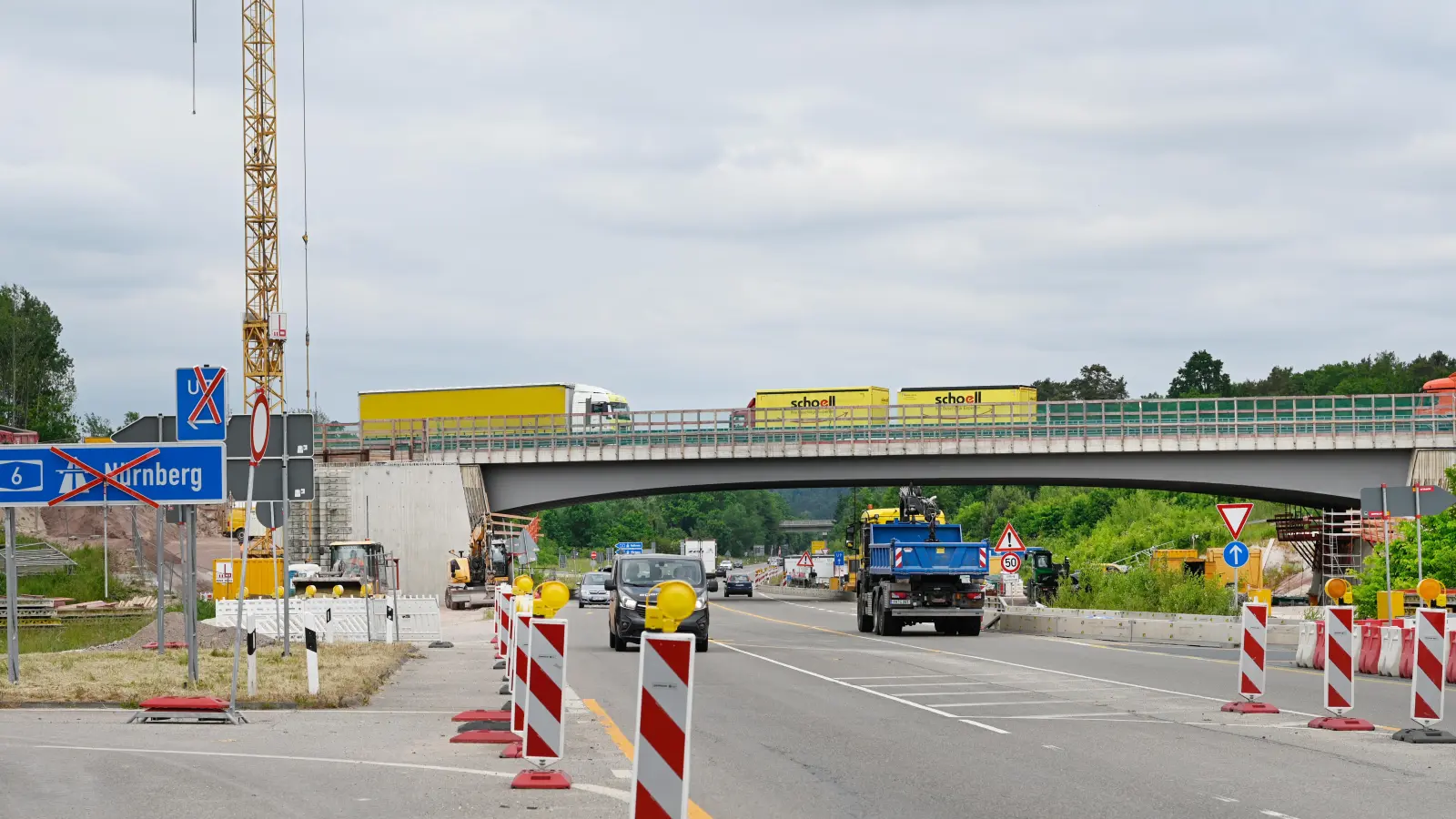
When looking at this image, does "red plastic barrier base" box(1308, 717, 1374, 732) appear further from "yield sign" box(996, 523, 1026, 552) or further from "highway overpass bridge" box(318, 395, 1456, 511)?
"highway overpass bridge" box(318, 395, 1456, 511)

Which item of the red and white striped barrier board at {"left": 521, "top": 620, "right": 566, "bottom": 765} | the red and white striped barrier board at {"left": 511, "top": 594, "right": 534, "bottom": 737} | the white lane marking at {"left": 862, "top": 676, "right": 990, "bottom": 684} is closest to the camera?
the red and white striped barrier board at {"left": 521, "top": 620, "right": 566, "bottom": 765}

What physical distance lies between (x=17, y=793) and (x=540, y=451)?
5418 cm

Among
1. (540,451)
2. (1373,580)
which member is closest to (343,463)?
(540,451)

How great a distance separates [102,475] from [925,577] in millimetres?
21075

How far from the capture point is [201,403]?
18.3 m

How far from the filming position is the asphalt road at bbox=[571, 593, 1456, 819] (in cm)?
1045

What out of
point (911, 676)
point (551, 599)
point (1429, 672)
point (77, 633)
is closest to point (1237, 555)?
point (911, 676)

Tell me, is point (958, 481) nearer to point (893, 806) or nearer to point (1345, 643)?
point (1345, 643)

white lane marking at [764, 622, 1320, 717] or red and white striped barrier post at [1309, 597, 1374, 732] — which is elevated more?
red and white striped barrier post at [1309, 597, 1374, 732]

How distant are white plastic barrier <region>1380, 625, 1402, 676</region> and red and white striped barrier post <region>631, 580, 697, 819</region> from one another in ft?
54.6

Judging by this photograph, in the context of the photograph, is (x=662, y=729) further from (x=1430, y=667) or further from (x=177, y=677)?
(x=177, y=677)

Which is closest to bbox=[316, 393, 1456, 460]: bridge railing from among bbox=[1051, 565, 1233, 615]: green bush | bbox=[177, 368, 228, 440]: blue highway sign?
bbox=[1051, 565, 1233, 615]: green bush

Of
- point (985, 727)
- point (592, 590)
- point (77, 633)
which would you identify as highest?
point (985, 727)

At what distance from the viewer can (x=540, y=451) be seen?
211 ft
